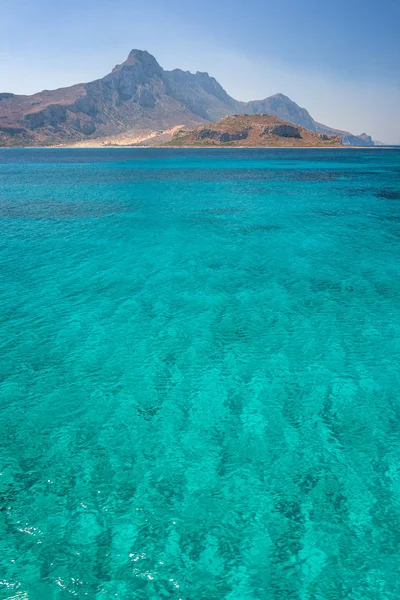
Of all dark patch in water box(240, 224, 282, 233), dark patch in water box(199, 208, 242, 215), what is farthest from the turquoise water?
dark patch in water box(199, 208, 242, 215)

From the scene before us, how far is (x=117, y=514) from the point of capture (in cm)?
1168

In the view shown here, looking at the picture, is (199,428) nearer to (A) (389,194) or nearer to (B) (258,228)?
(B) (258,228)

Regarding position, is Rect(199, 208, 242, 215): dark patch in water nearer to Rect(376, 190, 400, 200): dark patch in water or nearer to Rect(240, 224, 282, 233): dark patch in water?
Rect(240, 224, 282, 233): dark patch in water

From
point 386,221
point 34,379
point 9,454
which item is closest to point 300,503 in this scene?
point 9,454

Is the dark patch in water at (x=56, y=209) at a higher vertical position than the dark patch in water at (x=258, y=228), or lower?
higher

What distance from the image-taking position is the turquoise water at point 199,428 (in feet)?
33.9

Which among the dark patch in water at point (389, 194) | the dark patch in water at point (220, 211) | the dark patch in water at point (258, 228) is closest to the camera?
the dark patch in water at point (258, 228)

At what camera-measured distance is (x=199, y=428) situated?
15383mm

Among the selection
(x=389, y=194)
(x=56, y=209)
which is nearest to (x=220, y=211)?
(x=56, y=209)

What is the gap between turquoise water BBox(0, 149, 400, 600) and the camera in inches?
407

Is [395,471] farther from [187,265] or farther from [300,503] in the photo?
[187,265]

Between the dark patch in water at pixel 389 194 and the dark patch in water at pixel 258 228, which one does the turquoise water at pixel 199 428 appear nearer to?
the dark patch in water at pixel 258 228

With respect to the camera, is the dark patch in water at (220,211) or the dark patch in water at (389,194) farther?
the dark patch in water at (389,194)

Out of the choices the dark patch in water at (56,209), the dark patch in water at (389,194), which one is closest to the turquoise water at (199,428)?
the dark patch in water at (56,209)
